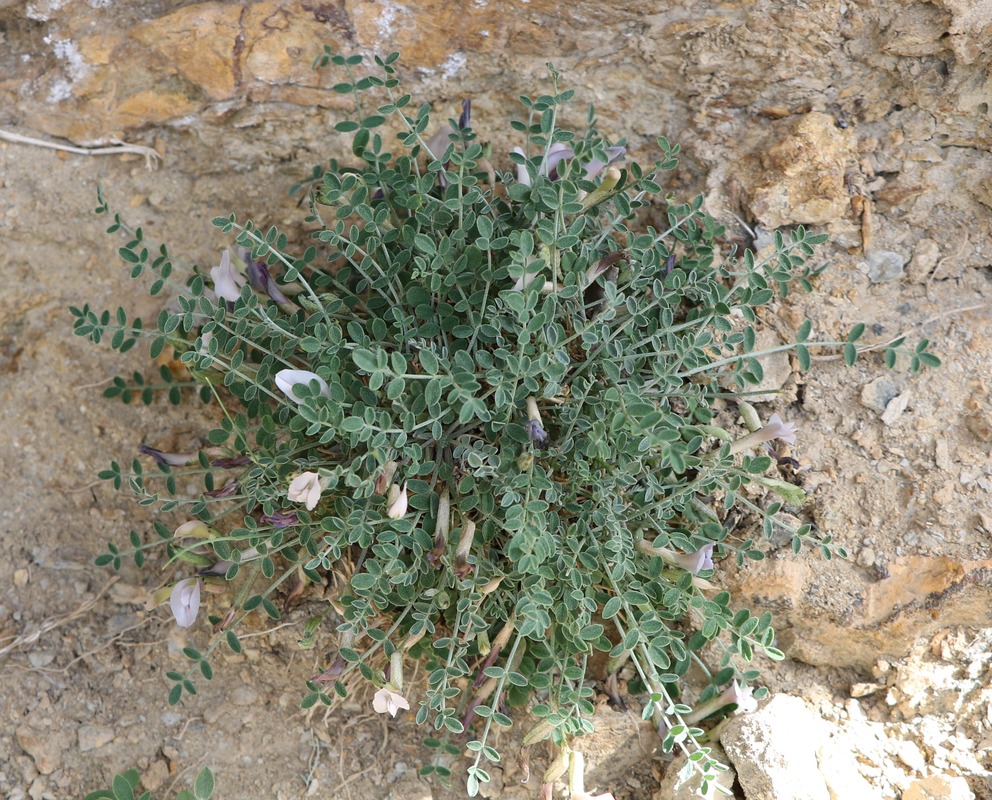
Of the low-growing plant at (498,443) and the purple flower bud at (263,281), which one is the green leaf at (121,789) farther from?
the purple flower bud at (263,281)

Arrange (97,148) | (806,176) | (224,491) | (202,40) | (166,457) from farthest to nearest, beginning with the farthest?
(97,148) < (202,40) < (806,176) < (166,457) < (224,491)

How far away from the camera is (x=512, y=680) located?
2264mm

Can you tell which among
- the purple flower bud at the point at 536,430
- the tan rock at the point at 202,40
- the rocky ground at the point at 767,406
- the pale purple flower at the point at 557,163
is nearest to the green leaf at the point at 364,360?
the purple flower bud at the point at 536,430

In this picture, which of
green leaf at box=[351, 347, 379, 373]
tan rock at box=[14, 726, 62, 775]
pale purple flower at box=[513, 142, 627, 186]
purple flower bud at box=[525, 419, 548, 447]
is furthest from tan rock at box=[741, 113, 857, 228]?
tan rock at box=[14, 726, 62, 775]

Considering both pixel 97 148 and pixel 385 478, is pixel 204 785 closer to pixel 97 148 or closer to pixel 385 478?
pixel 385 478

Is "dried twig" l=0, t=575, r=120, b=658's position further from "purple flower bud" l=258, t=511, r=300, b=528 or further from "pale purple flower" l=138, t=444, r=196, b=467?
"purple flower bud" l=258, t=511, r=300, b=528

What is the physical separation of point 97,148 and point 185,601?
5.23ft

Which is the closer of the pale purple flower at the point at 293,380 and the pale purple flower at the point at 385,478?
the pale purple flower at the point at 293,380

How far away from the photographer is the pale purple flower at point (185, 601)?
2.31 m

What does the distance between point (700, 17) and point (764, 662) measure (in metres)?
1.92

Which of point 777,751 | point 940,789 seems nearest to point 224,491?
point 777,751

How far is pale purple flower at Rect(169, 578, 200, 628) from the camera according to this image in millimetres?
2314

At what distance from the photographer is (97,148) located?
9.68 ft

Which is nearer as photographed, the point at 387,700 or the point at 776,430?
the point at 387,700
